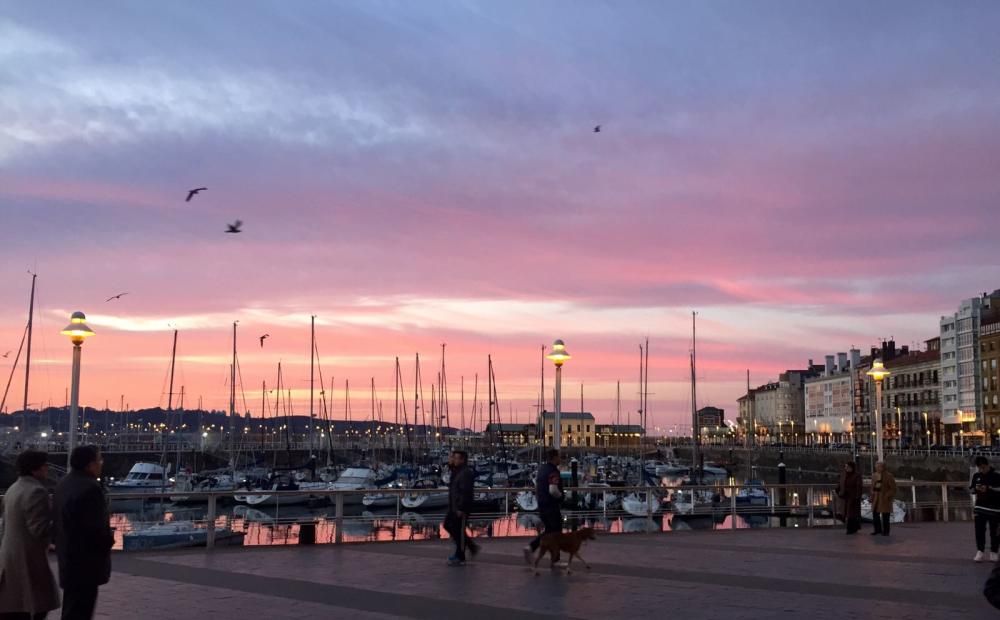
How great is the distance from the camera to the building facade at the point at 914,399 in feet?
462

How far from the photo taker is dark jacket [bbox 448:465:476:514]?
689 inches

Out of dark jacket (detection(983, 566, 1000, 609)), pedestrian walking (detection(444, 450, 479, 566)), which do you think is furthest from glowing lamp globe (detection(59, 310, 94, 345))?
dark jacket (detection(983, 566, 1000, 609))

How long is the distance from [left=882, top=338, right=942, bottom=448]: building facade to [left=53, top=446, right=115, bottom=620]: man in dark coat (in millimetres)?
137855

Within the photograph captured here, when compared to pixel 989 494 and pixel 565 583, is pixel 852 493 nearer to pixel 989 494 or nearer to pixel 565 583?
pixel 989 494

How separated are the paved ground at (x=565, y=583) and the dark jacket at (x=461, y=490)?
1029 millimetres

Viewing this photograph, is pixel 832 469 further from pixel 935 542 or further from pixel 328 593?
pixel 328 593

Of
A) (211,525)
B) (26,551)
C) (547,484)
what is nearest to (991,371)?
(547,484)

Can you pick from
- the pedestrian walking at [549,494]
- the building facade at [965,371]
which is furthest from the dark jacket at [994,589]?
the building facade at [965,371]

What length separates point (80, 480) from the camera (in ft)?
29.0

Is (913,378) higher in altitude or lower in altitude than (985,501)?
higher

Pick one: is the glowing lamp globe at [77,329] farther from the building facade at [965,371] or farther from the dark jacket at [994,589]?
the building facade at [965,371]

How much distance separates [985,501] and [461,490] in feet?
30.0

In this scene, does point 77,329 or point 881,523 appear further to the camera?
point 881,523

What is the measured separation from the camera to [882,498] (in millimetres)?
22859
